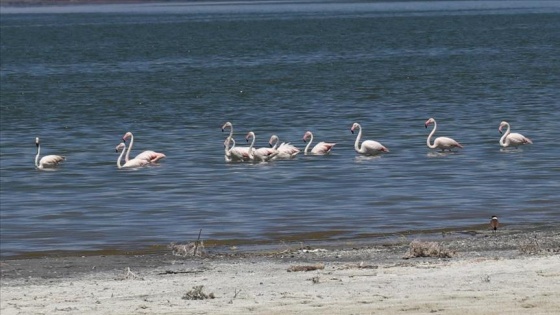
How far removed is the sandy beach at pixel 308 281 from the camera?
1232 centimetres

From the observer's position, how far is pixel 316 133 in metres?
33.7

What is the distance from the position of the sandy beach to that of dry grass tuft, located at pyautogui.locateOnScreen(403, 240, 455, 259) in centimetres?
2

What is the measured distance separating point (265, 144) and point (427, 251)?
17.2 meters

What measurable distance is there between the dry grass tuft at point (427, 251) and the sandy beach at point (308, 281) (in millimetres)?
23

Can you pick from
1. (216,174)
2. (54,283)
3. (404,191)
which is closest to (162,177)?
(216,174)

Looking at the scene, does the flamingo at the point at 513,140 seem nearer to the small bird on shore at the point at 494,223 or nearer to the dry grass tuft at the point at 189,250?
the small bird on shore at the point at 494,223

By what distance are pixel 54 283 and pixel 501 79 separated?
38.2m

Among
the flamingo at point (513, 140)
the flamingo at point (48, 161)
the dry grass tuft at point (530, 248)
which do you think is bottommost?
the dry grass tuft at point (530, 248)

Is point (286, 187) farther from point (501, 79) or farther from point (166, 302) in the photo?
point (501, 79)

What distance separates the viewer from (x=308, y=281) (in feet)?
45.2

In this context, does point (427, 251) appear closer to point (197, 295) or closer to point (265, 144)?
point (197, 295)

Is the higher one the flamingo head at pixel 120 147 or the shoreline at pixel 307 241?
the flamingo head at pixel 120 147

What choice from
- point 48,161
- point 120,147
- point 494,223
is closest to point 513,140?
point 120,147

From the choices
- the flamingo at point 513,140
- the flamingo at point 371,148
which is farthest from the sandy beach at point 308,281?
the flamingo at point 513,140
